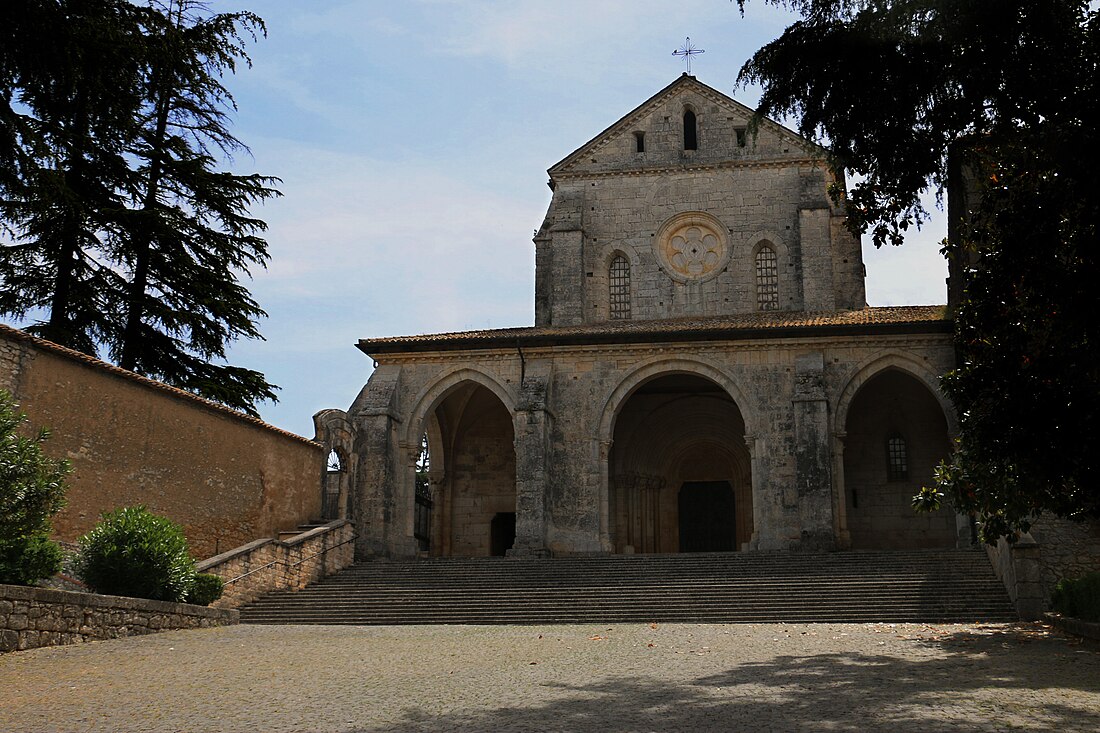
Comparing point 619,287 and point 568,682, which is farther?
point 619,287

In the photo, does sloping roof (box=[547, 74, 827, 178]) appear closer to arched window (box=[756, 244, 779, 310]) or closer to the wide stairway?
arched window (box=[756, 244, 779, 310])

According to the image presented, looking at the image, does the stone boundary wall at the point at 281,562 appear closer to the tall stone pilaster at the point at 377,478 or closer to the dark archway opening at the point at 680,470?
the tall stone pilaster at the point at 377,478

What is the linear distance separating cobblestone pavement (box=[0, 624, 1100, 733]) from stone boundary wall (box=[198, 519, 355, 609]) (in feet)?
12.4

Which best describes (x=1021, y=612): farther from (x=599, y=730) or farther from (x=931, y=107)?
(x=599, y=730)

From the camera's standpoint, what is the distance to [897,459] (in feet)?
91.9

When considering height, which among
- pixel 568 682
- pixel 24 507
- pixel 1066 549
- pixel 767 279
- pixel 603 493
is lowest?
pixel 568 682

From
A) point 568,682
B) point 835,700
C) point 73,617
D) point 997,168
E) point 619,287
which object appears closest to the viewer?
point 835,700

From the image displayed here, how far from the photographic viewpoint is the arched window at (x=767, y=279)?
1198 inches

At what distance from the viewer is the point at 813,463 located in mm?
24375

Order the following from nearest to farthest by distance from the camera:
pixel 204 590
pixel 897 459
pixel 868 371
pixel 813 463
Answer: pixel 204 590 < pixel 813 463 < pixel 868 371 < pixel 897 459

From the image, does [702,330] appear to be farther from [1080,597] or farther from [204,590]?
[204,590]

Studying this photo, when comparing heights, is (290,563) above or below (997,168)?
below

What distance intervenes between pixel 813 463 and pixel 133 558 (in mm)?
15222

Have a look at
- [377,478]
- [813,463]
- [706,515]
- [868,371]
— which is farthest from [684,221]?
[377,478]
